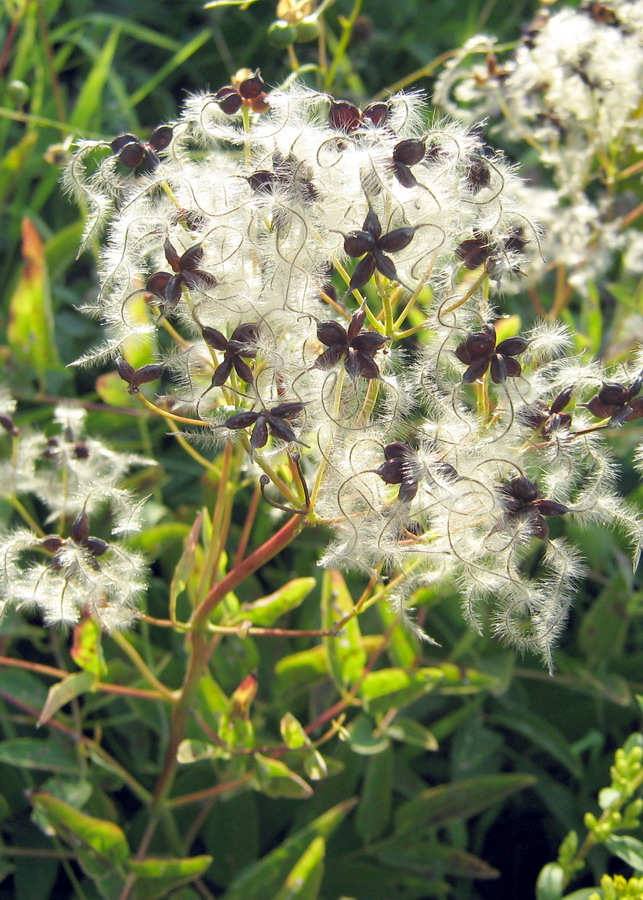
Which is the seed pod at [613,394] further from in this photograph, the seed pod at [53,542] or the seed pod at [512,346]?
the seed pod at [53,542]

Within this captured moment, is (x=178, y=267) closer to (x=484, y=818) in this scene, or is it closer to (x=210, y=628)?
(x=210, y=628)

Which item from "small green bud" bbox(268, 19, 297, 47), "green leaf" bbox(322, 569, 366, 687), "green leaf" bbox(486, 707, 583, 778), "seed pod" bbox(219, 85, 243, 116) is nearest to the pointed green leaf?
"green leaf" bbox(322, 569, 366, 687)

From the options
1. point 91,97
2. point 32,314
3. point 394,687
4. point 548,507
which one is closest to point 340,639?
point 394,687

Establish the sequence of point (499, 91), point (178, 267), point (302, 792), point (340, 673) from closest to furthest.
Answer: point (178, 267) → point (302, 792) → point (340, 673) → point (499, 91)

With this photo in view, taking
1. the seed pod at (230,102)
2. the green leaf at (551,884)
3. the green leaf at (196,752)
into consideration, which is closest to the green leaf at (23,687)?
the green leaf at (196,752)

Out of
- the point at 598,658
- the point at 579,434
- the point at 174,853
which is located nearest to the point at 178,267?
the point at 579,434

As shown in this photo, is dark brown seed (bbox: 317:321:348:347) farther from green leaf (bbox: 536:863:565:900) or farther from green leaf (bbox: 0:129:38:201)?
green leaf (bbox: 0:129:38:201)

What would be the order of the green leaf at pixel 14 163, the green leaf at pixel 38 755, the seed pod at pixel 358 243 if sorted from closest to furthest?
the seed pod at pixel 358 243 < the green leaf at pixel 38 755 < the green leaf at pixel 14 163

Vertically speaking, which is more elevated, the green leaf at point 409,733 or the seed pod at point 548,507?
the seed pod at point 548,507

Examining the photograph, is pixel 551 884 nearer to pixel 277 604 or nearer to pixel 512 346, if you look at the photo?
pixel 277 604
